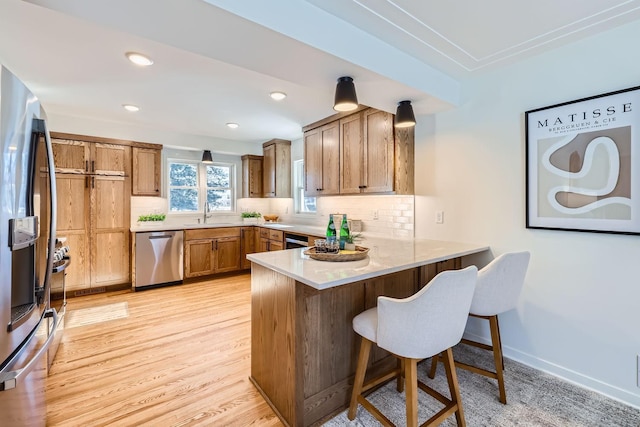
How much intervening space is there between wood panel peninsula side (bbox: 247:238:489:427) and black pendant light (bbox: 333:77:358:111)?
1.04 meters

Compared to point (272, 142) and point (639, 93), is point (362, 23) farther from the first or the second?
point (272, 142)

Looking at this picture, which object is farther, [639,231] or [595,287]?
[595,287]

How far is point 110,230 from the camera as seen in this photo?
4.17 metres

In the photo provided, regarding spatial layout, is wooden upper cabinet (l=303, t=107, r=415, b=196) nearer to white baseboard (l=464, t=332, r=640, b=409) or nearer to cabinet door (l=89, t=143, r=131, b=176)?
white baseboard (l=464, t=332, r=640, b=409)

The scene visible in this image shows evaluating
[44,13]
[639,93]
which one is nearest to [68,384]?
[44,13]

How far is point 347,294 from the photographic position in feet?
6.15

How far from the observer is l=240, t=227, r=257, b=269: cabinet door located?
5.15 meters

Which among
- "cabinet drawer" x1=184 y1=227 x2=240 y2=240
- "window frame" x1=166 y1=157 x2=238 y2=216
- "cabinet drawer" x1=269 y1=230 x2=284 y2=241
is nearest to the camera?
"cabinet drawer" x1=269 y1=230 x2=284 y2=241

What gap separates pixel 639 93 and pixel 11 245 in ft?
10.4

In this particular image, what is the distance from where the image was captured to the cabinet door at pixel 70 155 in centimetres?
384

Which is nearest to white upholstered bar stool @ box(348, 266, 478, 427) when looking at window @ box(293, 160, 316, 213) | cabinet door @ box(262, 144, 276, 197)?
window @ box(293, 160, 316, 213)

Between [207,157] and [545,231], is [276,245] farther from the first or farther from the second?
[545,231]

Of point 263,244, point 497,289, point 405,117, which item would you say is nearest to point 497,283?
point 497,289

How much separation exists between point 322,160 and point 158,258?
2857 millimetres
